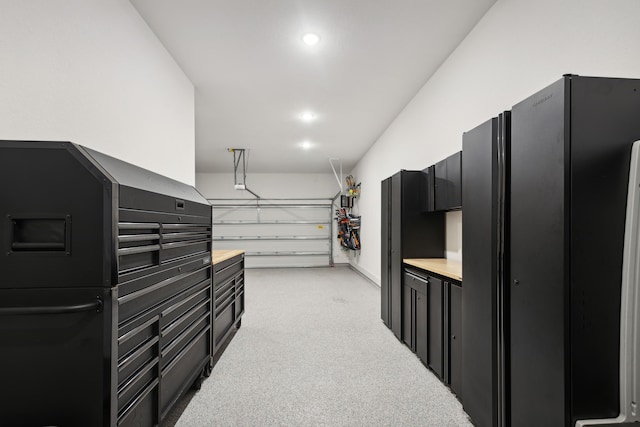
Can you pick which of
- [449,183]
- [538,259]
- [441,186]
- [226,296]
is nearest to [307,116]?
[441,186]

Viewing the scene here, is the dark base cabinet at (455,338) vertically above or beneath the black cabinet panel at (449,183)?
beneath

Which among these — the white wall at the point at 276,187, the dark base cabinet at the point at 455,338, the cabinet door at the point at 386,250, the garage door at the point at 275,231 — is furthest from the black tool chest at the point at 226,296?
the white wall at the point at 276,187

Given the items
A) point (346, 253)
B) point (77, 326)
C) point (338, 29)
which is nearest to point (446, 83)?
point (338, 29)

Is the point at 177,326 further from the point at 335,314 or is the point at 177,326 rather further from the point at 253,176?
the point at 253,176

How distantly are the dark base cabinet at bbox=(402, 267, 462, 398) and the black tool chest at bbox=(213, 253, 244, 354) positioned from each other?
1.85 metres

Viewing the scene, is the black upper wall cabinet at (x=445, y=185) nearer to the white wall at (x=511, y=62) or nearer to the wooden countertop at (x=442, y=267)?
the white wall at (x=511, y=62)

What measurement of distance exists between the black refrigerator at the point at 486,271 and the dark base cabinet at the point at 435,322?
217 mm

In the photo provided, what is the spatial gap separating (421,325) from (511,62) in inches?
88.3

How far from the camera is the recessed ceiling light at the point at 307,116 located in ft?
15.2

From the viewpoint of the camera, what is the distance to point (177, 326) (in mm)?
1898

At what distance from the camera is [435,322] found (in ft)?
8.27

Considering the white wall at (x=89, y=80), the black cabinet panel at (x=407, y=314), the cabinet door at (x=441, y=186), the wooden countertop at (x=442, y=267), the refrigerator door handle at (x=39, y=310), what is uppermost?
the white wall at (x=89, y=80)

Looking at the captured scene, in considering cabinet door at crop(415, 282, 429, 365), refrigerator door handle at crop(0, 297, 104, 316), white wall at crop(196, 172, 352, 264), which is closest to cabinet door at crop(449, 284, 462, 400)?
cabinet door at crop(415, 282, 429, 365)

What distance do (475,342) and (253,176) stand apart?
8.22m
